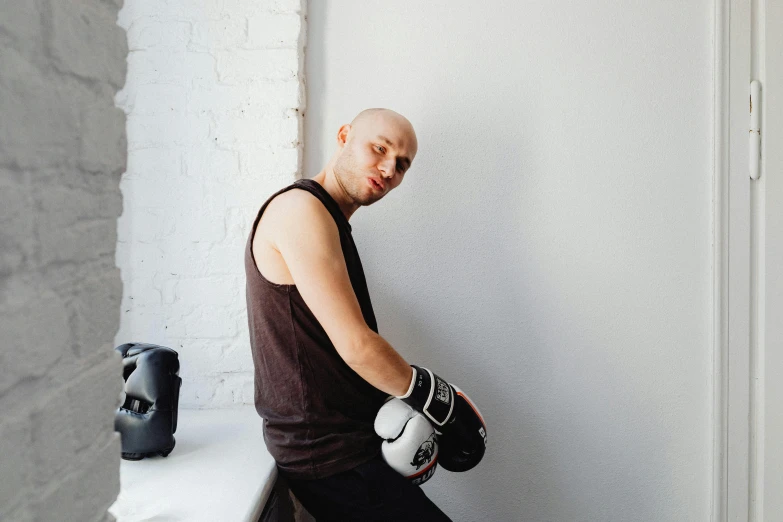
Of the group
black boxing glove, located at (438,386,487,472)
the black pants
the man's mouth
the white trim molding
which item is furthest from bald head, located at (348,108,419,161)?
the white trim molding

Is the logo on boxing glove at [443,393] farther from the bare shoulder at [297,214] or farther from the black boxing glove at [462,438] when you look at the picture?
the bare shoulder at [297,214]

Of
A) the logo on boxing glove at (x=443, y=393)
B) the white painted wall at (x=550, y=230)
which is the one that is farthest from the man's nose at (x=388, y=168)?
the logo on boxing glove at (x=443, y=393)

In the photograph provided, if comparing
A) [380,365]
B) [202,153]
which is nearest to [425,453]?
[380,365]

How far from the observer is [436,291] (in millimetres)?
1978

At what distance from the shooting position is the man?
133cm

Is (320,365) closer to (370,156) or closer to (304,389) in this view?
(304,389)

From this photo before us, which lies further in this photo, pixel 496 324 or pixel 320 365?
pixel 496 324

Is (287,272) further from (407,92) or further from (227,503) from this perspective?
(407,92)

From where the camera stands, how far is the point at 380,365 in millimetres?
1359

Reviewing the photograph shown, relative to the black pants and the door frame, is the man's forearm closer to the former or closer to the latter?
the black pants

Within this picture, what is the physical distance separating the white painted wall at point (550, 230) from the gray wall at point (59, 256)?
1313mm

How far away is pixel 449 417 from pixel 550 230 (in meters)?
0.83

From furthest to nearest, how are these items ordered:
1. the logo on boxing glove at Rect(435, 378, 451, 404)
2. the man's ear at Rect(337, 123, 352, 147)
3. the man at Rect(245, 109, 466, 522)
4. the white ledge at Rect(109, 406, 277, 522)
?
the man's ear at Rect(337, 123, 352, 147) < the logo on boxing glove at Rect(435, 378, 451, 404) < the man at Rect(245, 109, 466, 522) < the white ledge at Rect(109, 406, 277, 522)

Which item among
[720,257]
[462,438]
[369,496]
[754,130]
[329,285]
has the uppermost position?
[754,130]
